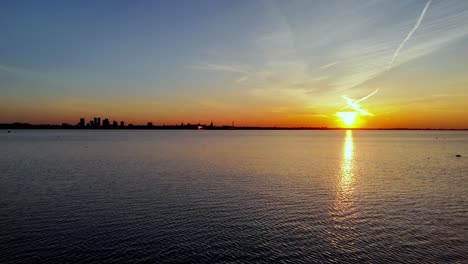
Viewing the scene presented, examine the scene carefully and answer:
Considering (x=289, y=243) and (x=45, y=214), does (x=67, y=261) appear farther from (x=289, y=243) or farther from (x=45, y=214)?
(x=289, y=243)

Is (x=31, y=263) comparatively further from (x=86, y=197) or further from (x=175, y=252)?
(x=86, y=197)

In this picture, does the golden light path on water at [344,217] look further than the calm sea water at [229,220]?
Yes

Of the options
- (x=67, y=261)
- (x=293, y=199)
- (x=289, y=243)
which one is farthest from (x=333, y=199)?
(x=67, y=261)

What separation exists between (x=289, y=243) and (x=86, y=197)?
83.5ft

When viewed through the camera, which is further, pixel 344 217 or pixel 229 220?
pixel 344 217

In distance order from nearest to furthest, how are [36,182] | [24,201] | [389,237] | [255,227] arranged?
1. [389,237]
2. [255,227]
3. [24,201]
4. [36,182]

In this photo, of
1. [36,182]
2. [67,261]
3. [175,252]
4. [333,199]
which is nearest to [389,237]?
[333,199]

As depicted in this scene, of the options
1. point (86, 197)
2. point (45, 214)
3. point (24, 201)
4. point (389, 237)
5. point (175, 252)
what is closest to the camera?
point (175, 252)

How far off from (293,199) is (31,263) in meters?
26.8

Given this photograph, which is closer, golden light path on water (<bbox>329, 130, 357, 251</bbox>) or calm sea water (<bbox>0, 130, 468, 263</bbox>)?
calm sea water (<bbox>0, 130, 468, 263</bbox>)

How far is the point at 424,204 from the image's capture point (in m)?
35.9

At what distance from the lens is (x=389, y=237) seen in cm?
2514

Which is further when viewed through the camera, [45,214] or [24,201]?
[24,201]

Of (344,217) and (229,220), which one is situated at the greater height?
(229,220)
